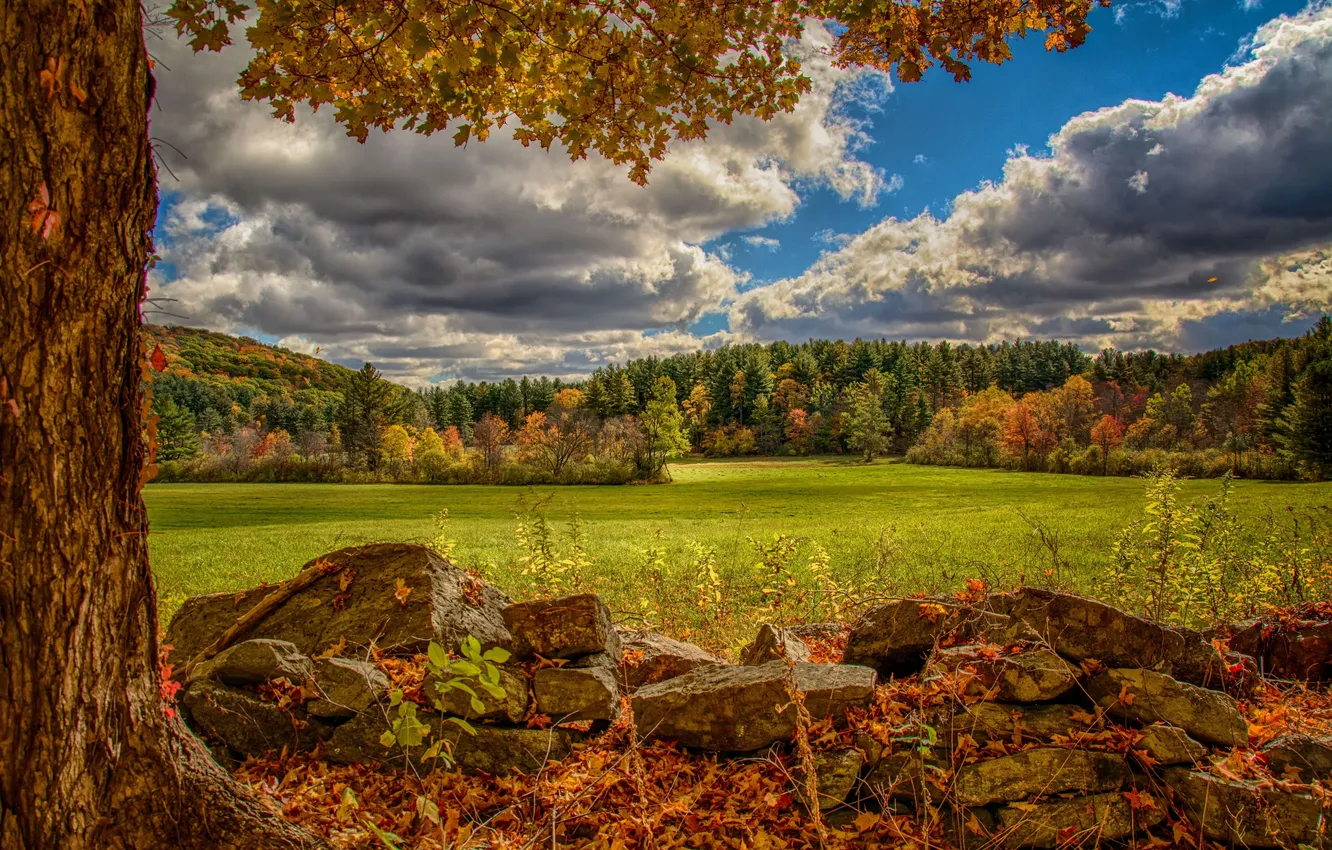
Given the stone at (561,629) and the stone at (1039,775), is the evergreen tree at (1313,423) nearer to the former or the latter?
the stone at (1039,775)

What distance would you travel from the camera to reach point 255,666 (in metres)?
4.01

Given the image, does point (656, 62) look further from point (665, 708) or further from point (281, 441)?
point (281, 441)

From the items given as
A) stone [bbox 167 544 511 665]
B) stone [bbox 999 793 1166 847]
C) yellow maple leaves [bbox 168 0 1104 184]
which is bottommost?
stone [bbox 999 793 1166 847]

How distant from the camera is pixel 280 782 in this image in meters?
3.58

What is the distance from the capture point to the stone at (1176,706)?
3525 mm

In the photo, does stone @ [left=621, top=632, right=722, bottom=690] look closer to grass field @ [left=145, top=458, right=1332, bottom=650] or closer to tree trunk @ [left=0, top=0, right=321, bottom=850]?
tree trunk @ [left=0, top=0, right=321, bottom=850]

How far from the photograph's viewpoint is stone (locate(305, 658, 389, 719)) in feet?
12.9

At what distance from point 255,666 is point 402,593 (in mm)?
918

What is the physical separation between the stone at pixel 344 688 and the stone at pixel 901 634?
317 cm

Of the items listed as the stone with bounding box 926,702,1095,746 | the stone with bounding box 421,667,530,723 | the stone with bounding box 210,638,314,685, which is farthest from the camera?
the stone with bounding box 210,638,314,685

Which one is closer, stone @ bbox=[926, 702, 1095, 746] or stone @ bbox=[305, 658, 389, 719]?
stone @ bbox=[926, 702, 1095, 746]

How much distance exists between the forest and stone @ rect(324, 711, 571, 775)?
2404 mm

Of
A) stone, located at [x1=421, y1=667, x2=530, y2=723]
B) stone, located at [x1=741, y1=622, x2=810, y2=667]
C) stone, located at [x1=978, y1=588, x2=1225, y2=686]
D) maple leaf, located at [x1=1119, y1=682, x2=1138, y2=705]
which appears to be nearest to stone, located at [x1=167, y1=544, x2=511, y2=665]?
stone, located at [x1=421, y1=667, x2=530, y2=723]

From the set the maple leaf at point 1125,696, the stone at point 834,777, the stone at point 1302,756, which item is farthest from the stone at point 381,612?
the stone at point 1302,756
